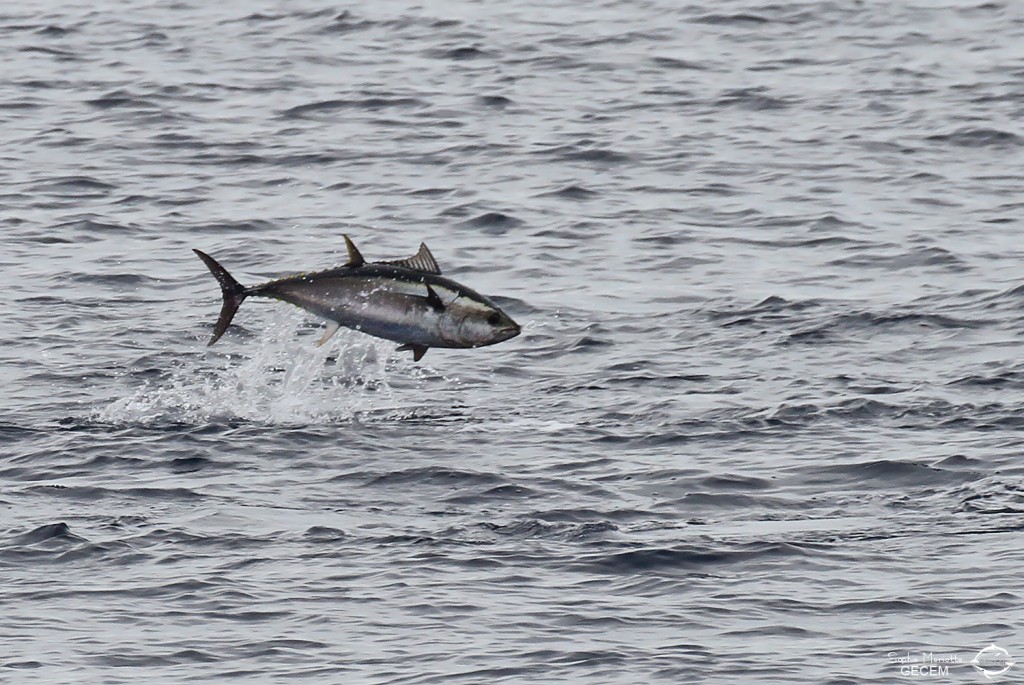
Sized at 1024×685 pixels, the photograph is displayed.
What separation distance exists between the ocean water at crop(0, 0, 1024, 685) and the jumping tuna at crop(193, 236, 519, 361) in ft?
4.11

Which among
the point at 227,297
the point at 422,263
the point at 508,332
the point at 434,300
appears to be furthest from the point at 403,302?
the point at 227,297

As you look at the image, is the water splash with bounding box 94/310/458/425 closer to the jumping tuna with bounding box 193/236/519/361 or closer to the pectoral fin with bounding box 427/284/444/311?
the jumping tuna with bounding box 193/236/519/361

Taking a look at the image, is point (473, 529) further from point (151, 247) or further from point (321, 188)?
point (321, 188)

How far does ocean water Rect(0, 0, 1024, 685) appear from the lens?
37.9 ft

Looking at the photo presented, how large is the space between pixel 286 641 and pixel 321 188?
42.4 feet

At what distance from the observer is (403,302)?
12.8 m

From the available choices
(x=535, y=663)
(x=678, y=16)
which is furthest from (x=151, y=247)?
(x=678, y=16)

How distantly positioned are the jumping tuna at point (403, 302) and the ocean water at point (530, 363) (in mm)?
1254

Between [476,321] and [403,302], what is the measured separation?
464mm

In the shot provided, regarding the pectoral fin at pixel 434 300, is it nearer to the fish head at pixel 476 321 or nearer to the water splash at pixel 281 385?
the fish head at pixel 476 321

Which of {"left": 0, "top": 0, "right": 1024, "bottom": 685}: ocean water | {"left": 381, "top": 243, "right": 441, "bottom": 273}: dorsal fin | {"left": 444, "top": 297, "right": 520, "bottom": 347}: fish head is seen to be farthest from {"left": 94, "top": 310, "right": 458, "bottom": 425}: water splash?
{"left": 444, "top": 297, "right": 520, "bottom": 347}: fish head

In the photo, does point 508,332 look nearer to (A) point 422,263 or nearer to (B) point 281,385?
(A) point 422,263

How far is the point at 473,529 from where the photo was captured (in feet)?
43.2

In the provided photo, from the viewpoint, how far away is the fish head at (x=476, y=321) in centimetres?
1288
